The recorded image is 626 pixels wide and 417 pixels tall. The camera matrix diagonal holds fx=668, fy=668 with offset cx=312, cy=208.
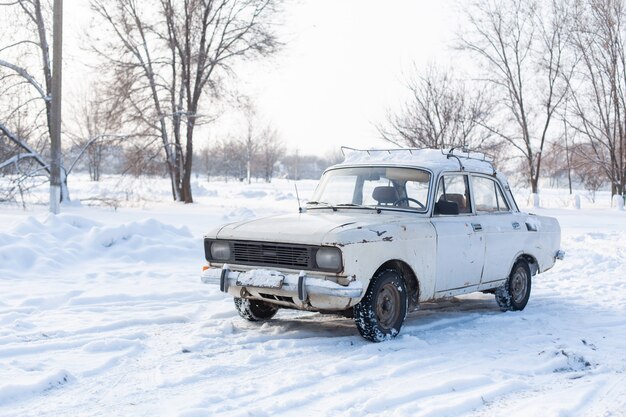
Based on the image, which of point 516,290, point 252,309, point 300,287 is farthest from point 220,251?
point 516,290

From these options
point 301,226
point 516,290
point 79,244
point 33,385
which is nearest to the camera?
point 33,385

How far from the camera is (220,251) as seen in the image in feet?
21.8

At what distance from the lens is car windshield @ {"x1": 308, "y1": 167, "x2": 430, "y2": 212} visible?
7.08m

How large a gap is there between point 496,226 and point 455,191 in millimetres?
743

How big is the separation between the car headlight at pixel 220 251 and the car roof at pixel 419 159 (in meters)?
1.90

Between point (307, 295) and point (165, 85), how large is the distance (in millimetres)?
25006

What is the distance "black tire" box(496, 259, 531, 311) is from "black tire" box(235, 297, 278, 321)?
2.83 metres

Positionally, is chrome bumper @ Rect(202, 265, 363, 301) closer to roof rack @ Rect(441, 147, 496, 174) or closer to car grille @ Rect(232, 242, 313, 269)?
car grille @ Rect(232, 242, 313, 269)

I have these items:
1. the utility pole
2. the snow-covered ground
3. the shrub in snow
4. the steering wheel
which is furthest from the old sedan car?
the shrub in snow

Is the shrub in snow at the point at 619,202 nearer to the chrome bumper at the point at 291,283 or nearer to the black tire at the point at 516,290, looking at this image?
the black tire at the point at 516,290

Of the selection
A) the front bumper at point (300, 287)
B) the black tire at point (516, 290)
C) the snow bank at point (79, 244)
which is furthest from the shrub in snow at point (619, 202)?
the front bumper at point (300, 287)

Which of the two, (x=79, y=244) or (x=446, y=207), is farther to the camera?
(x=79, y=244)

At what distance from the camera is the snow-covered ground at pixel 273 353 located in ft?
14.6

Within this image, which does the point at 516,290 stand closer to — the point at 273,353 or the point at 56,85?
the point at 273,353
